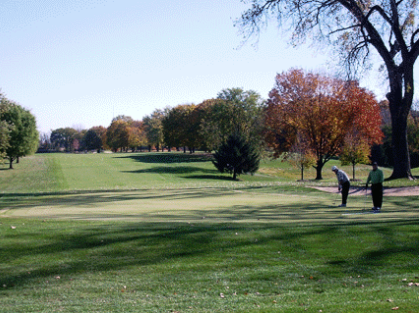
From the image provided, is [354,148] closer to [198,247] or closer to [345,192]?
[345,192]

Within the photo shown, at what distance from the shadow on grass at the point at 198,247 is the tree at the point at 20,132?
6501 cm

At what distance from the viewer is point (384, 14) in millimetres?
32688

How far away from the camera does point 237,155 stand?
58.9 metres

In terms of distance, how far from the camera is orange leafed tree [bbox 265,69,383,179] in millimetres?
57219

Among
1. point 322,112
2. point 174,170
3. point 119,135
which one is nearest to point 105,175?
point 174,170

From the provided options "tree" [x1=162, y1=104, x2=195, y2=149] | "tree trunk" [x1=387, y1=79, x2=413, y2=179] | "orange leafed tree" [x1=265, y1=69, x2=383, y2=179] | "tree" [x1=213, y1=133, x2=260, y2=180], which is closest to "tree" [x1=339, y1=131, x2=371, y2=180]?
"orange leafed tree" [x1=265, y1=69, x2=383, y2=179]

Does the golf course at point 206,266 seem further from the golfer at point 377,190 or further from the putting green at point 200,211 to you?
the golfer at point 377,190

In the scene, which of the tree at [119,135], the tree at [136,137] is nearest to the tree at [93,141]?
the tree at [119,135]

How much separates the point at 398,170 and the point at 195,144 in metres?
63.7

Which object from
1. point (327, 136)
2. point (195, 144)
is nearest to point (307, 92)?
point (327, 136)

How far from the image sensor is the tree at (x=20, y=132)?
72.4m

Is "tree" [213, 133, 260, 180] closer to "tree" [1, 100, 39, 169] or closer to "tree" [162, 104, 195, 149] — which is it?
"tree" [1, 100, 39, 169]

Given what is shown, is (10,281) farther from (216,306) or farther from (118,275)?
(216,306)

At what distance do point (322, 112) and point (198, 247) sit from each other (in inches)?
1960
